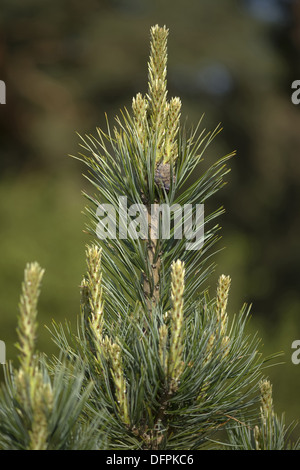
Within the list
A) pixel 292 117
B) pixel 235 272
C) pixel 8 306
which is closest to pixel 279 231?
pixel 235 272

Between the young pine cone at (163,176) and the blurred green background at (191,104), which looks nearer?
the young pine cone at (163,176)

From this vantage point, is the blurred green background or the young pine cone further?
the blurred green background

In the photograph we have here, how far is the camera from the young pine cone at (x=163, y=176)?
28.4 inches

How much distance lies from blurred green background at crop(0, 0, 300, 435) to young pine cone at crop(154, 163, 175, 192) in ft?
9.18

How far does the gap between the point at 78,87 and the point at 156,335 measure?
339 centimetres

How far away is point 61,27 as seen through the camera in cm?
372

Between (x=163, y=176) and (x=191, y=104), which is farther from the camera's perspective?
(x=191, y=104)

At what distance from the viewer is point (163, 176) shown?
28.4 inches

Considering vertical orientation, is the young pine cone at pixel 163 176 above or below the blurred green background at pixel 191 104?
below

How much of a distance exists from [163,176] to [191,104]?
3176 millimetres

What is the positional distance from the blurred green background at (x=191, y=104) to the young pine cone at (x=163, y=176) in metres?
2.80

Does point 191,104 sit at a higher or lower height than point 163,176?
higher

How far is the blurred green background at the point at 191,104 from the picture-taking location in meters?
3.65

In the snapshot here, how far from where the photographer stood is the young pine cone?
2.36 feet
